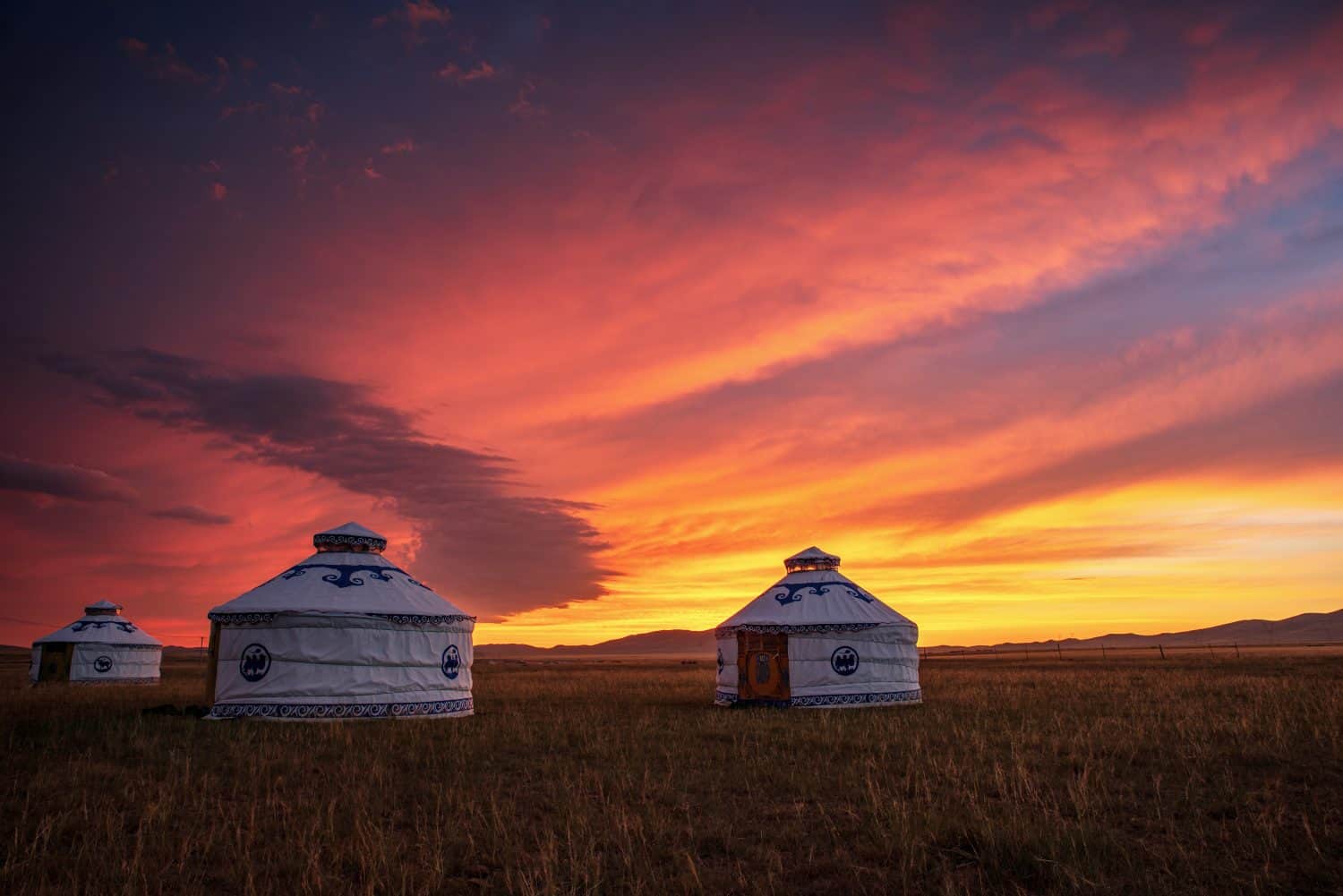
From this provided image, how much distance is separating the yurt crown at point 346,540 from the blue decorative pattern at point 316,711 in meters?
3.72

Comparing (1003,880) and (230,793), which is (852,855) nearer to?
(1003,880)

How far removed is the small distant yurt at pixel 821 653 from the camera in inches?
676

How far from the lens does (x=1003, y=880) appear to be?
524 centimetres

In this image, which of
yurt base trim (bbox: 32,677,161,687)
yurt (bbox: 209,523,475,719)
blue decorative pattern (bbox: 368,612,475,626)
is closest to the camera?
yurt (bbox: 209,523,475,719)

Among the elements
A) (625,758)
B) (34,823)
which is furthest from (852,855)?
(34,823)

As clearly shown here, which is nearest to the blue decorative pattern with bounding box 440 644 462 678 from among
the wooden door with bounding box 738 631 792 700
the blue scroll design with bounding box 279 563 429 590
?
the blue scroll design with bounding box 279 563 429 590

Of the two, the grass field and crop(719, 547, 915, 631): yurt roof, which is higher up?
crop(719, 547, 915, 631): yurt roof

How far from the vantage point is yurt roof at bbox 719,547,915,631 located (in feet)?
56.9

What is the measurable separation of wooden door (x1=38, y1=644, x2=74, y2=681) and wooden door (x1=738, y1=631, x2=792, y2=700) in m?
25.0

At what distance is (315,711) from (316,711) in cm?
2

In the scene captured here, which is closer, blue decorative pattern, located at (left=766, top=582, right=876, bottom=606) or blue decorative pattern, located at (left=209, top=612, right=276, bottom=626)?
blue decorative pattern, located at (left=209, top=612, right=276, bottom=626)

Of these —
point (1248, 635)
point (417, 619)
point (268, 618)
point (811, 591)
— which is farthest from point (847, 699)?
point (1248, 635)

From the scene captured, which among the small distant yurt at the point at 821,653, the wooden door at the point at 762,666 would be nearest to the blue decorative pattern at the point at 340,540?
the small distant yurt at the point at 821,653

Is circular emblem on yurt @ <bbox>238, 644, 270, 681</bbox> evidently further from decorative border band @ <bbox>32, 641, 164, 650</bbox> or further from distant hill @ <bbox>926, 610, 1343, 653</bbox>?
distant hill @ <bbox>926, 610, 1343, 653</bbox>
